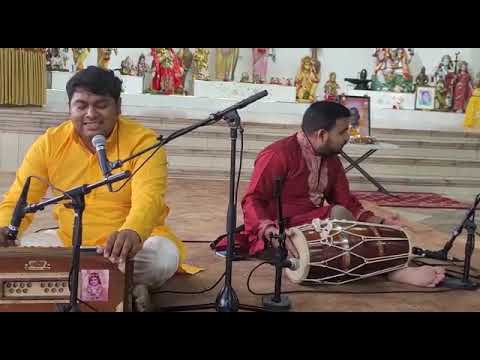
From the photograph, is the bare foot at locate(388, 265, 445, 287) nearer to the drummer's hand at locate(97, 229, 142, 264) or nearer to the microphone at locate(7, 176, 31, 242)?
the drummer's hand at locate(97, 229, 142, 264)

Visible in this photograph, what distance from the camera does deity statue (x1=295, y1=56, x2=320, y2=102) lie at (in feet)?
36.1

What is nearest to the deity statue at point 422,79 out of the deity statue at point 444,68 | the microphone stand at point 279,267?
the deity statue at point 444,68

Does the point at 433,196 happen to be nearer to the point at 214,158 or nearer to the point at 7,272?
the point at 214,158

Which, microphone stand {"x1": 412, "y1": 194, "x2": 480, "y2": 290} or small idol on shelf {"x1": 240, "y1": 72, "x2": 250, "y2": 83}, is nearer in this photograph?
microphone stand {"x1": 412, "y1": 194, "x2": 480, "y2": 290}

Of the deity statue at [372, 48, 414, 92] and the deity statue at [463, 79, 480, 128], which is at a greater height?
the deity statue at [372, 48, 414, 92]

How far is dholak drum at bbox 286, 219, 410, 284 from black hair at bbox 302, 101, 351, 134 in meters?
0.53

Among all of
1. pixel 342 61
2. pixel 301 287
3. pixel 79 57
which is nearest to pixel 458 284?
pixel 301 287

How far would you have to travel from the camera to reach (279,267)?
2410mm

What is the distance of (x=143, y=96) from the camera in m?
10.2

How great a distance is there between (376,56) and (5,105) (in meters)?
6.49

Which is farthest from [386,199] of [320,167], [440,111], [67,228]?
[440,111]

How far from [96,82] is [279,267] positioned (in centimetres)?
95

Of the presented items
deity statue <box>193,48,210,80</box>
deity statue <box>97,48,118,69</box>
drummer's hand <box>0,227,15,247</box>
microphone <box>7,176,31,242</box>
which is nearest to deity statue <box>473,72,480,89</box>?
deity statue <box>193,48,210,80</box>

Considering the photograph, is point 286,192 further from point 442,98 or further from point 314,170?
point 442,98
